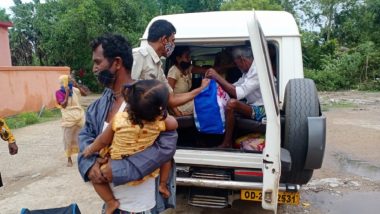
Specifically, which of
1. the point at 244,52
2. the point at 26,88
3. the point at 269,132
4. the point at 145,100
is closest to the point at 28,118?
the point at 26,88

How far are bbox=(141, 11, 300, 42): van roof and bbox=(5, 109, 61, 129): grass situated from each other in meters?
7.96

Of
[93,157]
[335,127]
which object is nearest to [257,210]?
[93,157]

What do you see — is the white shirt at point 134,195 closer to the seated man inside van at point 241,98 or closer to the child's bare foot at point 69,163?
the seated man inside van at point 241,98

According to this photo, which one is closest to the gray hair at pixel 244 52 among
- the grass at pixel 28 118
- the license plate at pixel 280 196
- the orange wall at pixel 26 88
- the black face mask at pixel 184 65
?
the black face mask at pixel 184 65

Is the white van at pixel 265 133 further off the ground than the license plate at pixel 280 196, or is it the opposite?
the white van at pixel 265 133

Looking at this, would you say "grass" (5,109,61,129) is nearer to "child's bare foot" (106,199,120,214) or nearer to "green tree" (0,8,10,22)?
"child's bare foot" (106,199,120,214)

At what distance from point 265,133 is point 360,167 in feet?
11.0

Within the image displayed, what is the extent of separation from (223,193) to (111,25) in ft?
55.3

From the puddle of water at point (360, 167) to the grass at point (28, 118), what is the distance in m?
8.30

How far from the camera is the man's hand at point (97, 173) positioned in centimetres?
186

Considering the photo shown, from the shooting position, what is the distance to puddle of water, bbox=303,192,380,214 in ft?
→ 13.7

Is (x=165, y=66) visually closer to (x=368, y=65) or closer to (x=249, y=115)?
(x=249, y=115)

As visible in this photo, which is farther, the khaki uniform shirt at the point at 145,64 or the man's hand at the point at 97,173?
the khaki uniform shirt at the point at 145,64

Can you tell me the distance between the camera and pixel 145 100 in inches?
68.4
